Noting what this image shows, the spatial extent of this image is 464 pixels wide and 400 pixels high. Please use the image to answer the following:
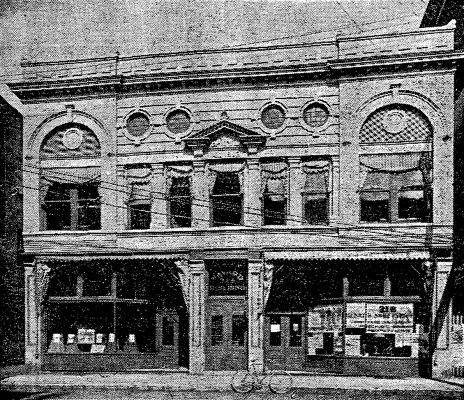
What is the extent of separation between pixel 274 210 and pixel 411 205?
4609mm

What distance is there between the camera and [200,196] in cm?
2131

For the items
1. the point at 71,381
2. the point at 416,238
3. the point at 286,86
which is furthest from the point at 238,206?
the point at 71,381

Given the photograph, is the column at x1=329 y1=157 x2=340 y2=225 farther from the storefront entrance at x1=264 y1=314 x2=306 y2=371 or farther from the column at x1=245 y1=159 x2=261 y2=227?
the storefront entrance at x1=264 y1=314 x2=306 y2=371

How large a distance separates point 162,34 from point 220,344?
37.9 feet

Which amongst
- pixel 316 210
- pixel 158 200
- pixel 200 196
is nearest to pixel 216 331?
pixel 200 196

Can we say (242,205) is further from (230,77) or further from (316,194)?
(230,77)

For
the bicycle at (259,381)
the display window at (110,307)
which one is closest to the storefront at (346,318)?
the bicycle at (259,381)

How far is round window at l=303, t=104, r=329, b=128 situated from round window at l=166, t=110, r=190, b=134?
422cm

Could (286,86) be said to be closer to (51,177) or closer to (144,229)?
(144,229)

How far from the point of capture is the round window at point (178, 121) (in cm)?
2175

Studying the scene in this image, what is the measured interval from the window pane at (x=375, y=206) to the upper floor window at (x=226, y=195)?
4.25 metres

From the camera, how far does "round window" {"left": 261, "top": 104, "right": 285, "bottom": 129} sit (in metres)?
21.2

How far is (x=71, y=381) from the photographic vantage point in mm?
19625

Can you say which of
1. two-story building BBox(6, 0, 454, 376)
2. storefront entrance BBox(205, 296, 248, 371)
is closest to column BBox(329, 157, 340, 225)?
two-story building BBox(6, 0, 454, 376)
